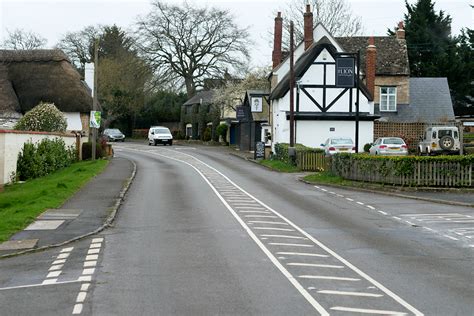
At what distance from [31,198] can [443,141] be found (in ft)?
94.6

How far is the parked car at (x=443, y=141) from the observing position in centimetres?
4447

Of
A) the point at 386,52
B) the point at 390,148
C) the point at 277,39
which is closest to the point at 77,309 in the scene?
the point at 390,148

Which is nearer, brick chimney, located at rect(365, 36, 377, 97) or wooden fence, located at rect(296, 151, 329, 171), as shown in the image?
wooden fence, located at rect(296, 151, 329, 171)

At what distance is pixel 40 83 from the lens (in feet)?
160

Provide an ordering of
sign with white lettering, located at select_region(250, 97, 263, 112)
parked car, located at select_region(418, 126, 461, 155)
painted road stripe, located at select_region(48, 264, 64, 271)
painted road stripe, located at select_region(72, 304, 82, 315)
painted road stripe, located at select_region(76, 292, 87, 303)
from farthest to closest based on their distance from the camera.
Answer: sign with white lettering, located at select_region(250, 97, 263, 112)
parked car, located at select_region(418, 126, 461, 155)
painted road stripe, located at select_region(48, 264, 64, 271)
painted road stripe, located at select_region(76, 292, 87, 303)
painted road stripe, located at select_region(72, 304, 82, 315)

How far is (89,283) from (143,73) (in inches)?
2722

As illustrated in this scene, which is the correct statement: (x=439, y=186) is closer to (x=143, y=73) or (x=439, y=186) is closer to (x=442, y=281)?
(x=442, y=281)

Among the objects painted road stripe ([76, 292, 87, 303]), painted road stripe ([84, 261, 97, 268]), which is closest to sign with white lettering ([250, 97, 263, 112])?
painted road stripe ([84, 261, 97, 268])

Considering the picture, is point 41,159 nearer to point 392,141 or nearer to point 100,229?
point 100,229

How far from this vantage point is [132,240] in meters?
15.5

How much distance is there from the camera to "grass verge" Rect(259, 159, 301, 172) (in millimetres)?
40862

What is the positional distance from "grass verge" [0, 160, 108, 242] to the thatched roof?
1517 centimetres

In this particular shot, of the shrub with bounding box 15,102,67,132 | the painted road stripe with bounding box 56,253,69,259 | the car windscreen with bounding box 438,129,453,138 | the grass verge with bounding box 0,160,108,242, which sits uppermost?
the shrub with bounding box 15,102,67,132

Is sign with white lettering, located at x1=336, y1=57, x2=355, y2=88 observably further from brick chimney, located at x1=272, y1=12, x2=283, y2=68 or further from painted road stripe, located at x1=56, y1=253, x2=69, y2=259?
brick chimney, located at x1=272, y1=12, x2=283, y2=68
